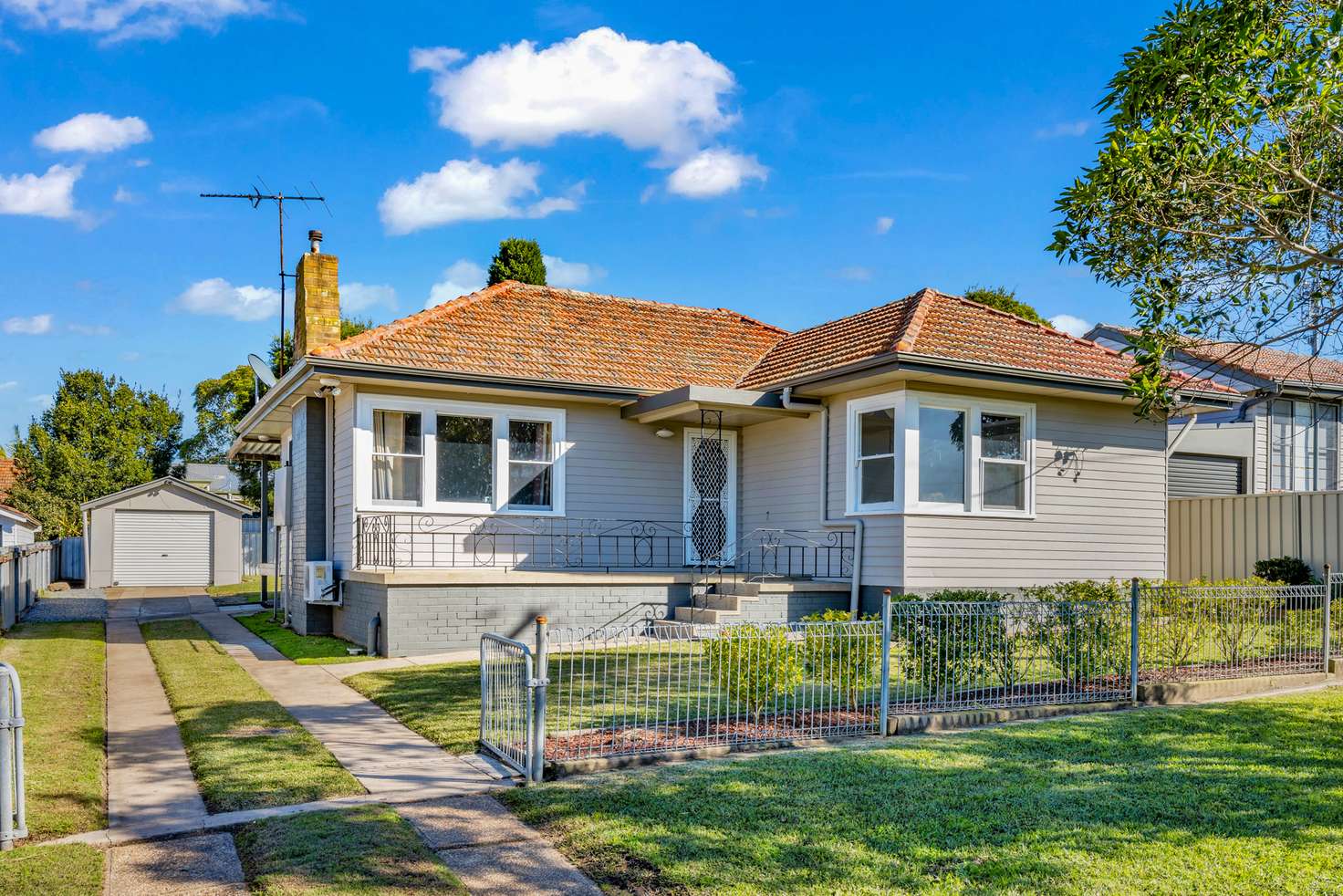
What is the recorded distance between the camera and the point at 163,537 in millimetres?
32594

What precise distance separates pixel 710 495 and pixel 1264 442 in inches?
586

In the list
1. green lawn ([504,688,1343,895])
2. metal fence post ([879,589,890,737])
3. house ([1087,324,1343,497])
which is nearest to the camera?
green lawn ([504,688,1343,895])

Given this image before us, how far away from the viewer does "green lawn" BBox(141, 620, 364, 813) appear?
6.99 metres

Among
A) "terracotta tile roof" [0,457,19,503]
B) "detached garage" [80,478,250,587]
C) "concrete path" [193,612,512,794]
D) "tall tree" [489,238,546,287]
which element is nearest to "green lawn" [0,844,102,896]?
"concrete path" [193,612,512,794]

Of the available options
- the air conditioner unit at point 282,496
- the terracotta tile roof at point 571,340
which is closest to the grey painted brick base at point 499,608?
the terracotta tile roof at point 571,340

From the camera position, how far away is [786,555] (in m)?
16.9

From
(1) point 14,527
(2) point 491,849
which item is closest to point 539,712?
(2) point 491,849

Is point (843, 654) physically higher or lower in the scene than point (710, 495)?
lower

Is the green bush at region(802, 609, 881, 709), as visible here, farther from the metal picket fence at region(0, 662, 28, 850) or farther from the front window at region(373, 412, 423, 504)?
the front window at region(373, 412, 423, 504)

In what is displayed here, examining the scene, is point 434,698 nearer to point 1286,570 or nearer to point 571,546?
point 571,546

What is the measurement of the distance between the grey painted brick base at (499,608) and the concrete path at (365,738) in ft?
4.18

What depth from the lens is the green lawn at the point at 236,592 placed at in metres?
25.6

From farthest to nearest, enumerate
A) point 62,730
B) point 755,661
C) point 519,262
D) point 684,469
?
point 519,262, point 684,469, point 62,730, point 755,661

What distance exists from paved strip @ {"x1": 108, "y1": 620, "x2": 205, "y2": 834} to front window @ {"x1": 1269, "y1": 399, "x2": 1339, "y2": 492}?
77.5 ft
